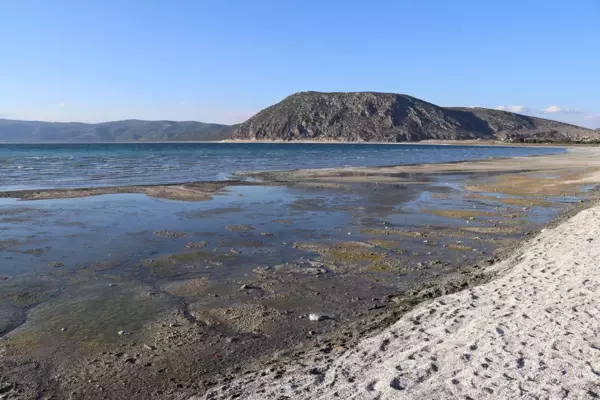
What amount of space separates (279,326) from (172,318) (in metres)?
2.13

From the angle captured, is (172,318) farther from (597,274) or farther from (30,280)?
→ (597,274)

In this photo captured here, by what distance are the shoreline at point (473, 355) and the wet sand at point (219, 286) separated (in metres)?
0.47

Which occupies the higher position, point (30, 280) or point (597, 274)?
point (597, 274)

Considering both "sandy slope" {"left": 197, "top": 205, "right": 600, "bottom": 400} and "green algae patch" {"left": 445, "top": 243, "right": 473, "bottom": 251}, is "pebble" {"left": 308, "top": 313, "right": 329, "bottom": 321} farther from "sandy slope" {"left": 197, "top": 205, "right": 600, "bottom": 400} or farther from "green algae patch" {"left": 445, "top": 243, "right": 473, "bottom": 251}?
"green algae patch" {"left": 445, "top": 243, "right": 473, "bottom": 251}

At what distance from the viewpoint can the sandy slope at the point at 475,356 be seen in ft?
19.0

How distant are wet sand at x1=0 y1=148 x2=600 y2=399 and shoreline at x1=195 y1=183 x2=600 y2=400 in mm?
471

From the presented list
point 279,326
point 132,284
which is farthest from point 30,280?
point 279,326

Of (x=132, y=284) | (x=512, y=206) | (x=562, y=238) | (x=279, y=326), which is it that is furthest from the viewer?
(x=512, y=206)

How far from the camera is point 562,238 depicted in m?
14.5

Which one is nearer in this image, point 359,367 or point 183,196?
point 359,367

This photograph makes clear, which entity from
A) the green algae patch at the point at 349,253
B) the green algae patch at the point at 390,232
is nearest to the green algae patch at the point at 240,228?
the green algae patch at the point at 349,253

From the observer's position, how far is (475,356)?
21.7 ft

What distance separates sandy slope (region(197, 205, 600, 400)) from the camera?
19.0ft

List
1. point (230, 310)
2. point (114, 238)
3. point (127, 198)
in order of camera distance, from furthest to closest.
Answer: point (127, 198)
point (114, 238)
point (230, 310)
